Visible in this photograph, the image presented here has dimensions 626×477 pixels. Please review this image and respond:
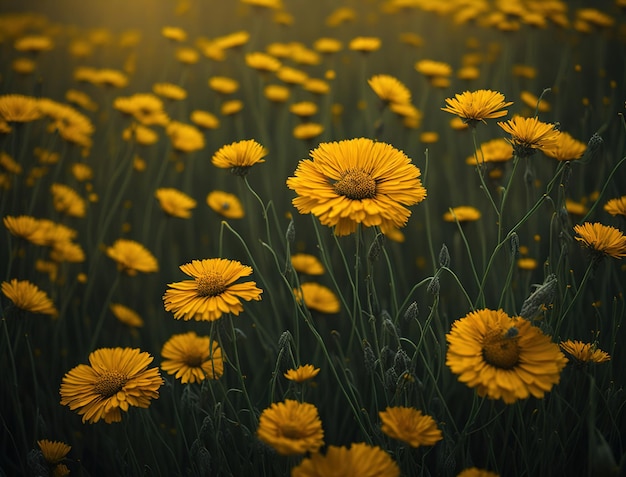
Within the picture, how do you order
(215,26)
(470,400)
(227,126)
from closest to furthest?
(470,400) → (227,126) → (215,26)

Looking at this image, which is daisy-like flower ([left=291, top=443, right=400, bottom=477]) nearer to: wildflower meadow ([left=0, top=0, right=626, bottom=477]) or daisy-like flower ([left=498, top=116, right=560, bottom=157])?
wildflower meadow ([left=0, top=0, right=626, bottom=477])

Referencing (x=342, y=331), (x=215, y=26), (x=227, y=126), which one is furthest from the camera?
(x=215, y=26)

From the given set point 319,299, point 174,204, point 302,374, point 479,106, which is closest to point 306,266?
point 319,299

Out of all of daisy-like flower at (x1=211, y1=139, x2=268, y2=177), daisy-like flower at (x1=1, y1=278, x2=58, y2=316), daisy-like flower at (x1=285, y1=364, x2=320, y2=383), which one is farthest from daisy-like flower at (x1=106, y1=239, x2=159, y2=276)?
daisy-like flower at (x1=285, y1=364, x2=320, y2=383)

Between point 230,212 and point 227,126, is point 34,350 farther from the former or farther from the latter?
point 227,126

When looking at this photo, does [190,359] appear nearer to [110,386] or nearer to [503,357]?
[110,386]

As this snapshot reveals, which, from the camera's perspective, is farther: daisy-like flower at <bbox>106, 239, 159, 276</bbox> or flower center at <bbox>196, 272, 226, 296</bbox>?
daisy-like flower at <bbox>106, 239, 159, 276</bbox>

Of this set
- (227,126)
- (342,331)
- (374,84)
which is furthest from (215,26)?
(342,331)
